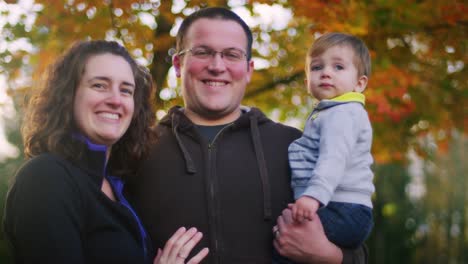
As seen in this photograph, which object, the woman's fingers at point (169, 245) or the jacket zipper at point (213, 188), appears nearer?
the woman's fingers at point (169, 245)

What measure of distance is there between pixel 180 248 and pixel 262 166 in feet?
2.42

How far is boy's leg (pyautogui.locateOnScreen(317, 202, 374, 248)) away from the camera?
325 centimetres

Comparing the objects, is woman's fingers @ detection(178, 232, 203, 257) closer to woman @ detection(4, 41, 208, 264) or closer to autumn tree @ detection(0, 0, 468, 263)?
woman @ detection(4, 41, 208, 264)

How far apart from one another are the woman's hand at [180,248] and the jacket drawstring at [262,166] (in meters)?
0.45

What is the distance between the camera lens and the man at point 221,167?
3264 millimetres

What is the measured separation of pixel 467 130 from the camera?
7691 mm

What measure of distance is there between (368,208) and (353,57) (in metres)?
0.90

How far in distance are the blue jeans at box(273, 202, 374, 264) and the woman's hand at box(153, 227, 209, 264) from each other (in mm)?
500

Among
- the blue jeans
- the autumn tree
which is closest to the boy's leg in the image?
the blue jeans

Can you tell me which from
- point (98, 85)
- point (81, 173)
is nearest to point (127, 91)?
point (98, 85)

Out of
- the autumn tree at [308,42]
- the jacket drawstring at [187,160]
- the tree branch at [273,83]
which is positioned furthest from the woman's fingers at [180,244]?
the tree branch at [273,83]

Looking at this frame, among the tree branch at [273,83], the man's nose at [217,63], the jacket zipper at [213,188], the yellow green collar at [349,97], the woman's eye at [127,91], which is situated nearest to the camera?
the woman's eye at [127,91]

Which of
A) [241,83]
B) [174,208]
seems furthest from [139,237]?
[241,83]

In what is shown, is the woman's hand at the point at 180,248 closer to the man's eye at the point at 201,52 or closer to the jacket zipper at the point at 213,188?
the jacket zipper at the point at 213,188
